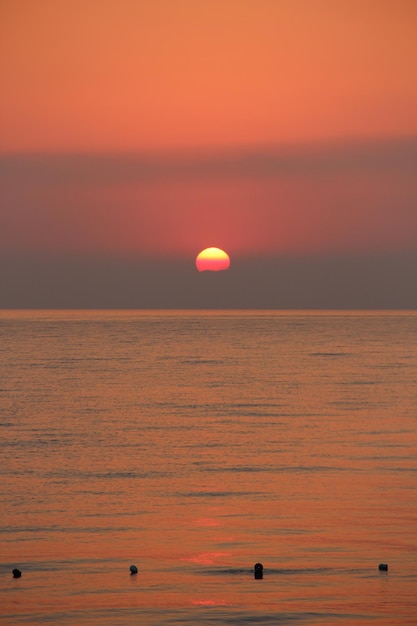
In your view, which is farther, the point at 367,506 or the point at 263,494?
the point at 263,494

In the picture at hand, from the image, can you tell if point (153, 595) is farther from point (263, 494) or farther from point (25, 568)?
point (263, 494)

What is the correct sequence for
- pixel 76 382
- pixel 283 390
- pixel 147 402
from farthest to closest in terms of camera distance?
pixel 76 382 → pixel 283 390 → pixel 147 402

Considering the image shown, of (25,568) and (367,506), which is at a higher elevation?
(367,506)

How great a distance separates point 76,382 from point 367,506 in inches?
2254

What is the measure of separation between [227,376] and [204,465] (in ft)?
176

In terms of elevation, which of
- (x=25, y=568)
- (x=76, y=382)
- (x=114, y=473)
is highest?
(x=76, y=382)

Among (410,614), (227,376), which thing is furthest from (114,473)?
(227,376)

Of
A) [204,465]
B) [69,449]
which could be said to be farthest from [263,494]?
[69,449]

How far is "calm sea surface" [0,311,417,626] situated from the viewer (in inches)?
862

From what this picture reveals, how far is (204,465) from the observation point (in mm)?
40281

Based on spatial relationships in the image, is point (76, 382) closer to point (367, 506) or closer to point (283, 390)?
point (283, 390)

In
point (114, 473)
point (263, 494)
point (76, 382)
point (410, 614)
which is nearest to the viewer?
point (410, 614)

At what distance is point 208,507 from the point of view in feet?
104

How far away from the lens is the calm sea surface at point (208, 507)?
2189 centimetres
